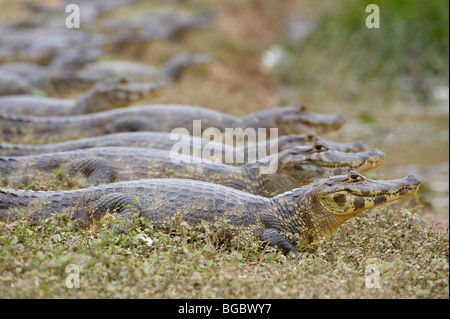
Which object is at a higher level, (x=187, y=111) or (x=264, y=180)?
(x=187, y=111)

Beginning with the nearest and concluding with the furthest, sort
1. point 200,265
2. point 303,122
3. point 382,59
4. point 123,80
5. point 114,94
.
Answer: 1. point 200,265
2. point 303,122
3. point 114,94
4. point 123,80
5. point 382,59

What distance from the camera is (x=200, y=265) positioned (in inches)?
149

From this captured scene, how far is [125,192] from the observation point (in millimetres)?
4762

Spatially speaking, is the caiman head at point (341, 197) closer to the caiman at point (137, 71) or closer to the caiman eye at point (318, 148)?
the caiman eye at point (318, 148)

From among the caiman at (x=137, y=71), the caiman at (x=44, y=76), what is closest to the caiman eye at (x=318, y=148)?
the caiman at (x=44, y=76)

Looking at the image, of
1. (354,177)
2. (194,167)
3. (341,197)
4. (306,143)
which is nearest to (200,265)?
(341,197)

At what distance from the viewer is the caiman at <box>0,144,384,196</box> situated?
5797mm

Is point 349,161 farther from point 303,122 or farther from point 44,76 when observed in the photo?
point 44,76

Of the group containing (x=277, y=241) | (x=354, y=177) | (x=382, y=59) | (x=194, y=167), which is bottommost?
(x=277, y=241)

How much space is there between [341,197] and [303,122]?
417 cm

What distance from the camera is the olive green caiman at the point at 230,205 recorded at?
15.1 feet

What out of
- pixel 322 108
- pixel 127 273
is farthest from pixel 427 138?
pixel 127 273

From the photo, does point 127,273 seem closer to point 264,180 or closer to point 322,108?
point 264,180
